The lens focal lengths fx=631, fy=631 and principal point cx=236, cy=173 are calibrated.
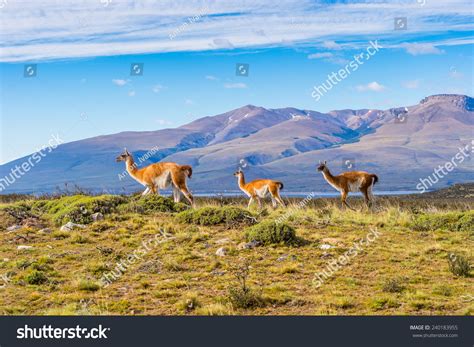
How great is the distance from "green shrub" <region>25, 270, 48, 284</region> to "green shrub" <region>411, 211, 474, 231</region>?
1094cm

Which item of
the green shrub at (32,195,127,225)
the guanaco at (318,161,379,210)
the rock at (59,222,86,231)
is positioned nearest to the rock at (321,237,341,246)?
the rock at (59,222,86,231)

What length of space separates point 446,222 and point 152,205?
9.60 meters

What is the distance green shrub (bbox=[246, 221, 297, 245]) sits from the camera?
16.0 metres

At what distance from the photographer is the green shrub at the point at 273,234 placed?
52.4 ft

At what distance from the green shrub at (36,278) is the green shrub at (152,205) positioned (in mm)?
7663

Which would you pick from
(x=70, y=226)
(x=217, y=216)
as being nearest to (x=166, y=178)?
(x=217, y=216)

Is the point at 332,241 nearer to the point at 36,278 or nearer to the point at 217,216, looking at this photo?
the point at 217,216

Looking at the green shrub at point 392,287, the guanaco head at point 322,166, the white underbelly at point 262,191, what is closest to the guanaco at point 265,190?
the white underbelly at point 262,191

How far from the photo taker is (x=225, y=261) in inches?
571

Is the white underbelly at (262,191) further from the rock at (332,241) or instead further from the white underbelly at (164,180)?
the rock at (332,241)

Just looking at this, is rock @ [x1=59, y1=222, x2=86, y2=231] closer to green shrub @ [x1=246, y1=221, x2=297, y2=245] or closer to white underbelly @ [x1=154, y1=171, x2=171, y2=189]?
white underbelly @ [x1=154, y1=171, x2=171, y2=189]

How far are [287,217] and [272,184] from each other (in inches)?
237
